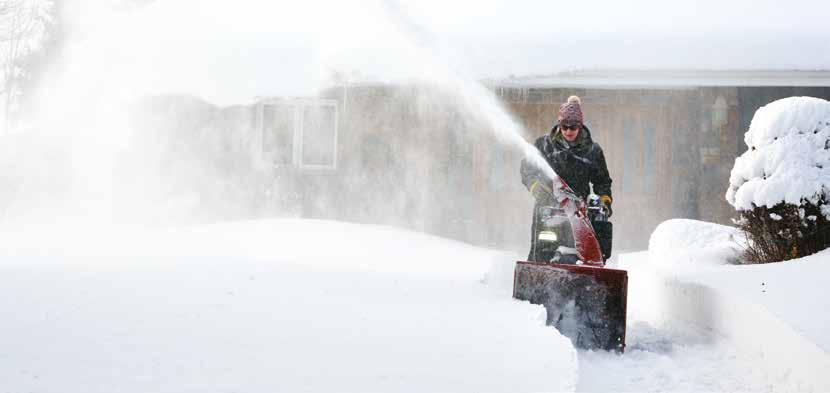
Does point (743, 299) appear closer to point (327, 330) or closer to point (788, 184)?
point (788, 184)

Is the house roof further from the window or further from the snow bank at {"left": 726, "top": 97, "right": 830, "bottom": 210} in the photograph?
the window

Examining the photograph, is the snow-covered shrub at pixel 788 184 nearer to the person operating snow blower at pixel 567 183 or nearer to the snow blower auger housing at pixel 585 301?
the person operating snow blower at pixel 567 183

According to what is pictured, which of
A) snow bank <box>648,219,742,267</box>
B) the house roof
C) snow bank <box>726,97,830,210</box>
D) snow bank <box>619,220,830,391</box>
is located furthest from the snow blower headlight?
the house roof

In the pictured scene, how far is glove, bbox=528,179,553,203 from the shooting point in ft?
16.3

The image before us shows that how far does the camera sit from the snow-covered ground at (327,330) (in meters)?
2.77

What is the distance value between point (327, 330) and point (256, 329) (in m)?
0.37

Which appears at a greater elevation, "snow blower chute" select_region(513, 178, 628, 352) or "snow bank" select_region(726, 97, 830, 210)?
"snow bank" select_region(726, 97, 830, 210)

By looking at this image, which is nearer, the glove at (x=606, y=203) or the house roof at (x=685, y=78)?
the glove at (x=606, y=203)

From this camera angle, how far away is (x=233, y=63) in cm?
1231

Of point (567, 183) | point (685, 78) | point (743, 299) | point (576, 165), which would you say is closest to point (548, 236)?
point (567, 183)

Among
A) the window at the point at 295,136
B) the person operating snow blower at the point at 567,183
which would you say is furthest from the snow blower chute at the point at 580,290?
the window at the point at 295,136

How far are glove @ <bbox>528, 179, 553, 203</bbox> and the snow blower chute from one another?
0.53 ft

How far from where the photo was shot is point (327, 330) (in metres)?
3.59

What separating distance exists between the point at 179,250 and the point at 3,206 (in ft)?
28.9
